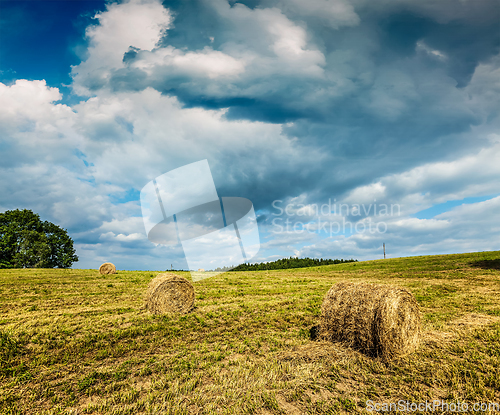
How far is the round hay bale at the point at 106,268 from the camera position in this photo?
127ft

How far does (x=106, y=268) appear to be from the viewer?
38875mm

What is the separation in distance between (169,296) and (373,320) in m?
9.35

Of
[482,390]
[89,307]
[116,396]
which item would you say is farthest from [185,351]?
[89,307]

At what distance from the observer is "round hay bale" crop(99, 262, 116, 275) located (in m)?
38.7

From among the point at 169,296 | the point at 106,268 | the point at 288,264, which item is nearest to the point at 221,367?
the point at 169,296

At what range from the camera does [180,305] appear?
524 inches

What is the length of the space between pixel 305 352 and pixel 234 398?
9.85 feet

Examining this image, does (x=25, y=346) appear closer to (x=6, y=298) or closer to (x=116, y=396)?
(x=116, y=396)

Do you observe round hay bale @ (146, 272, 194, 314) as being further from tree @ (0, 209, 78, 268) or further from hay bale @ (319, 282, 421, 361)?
tree @ (0, 209, 78, 268)
